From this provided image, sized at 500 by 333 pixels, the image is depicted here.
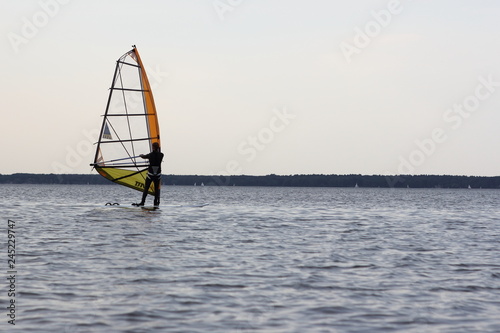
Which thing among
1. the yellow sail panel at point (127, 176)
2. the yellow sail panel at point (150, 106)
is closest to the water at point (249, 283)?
the yellow sail panel at point (127, 176)

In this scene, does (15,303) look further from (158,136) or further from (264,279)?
(158,136)

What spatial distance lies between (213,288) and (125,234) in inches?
338

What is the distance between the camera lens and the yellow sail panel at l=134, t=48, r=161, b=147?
91.7 ft

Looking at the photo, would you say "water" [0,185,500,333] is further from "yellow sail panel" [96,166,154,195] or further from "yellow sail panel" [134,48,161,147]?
"yellow sail panel" [134,48,161,147]

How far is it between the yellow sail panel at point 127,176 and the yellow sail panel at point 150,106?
5.20 ft

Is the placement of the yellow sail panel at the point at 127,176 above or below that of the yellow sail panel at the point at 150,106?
below

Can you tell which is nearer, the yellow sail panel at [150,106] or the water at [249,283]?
the water at [249,283]

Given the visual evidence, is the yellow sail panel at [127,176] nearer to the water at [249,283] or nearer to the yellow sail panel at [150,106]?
the yellow sail panel at [150,106]

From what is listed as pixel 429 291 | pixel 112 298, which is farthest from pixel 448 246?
pixel 112 298

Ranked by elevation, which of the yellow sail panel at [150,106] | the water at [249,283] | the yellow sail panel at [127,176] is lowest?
the water at [249,283]

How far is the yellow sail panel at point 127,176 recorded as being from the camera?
92.2 feet

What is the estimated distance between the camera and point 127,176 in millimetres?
28234

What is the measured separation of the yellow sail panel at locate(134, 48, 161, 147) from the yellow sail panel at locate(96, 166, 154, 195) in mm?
1584

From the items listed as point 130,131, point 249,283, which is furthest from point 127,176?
point 249,283
